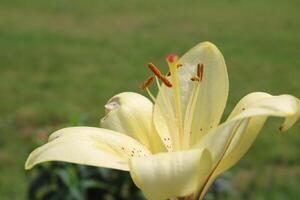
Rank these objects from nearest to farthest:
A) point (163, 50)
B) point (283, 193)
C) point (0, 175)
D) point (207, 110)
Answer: point (207, 110)
point (283, 193)
point (0, 175)
point (163, 50)

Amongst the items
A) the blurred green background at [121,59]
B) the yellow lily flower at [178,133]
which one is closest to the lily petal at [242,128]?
the yellow lily flower at [178,133]

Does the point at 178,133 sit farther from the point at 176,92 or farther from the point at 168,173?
the point at 168,173

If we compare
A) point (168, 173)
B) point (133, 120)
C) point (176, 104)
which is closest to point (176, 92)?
point (176, 104)

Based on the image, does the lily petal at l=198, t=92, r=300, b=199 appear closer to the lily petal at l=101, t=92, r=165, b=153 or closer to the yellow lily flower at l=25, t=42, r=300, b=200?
the yellow lily flower at l=25, t=42, r=300, b=200

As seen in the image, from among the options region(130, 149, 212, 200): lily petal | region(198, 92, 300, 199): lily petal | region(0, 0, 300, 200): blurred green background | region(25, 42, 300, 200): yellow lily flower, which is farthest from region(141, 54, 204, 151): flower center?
region(0, 0, 300, 200): blurred green background

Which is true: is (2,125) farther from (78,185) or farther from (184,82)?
(184,82)

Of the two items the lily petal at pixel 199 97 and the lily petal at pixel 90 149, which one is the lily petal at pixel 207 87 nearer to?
the lily petal at pixel 199 97

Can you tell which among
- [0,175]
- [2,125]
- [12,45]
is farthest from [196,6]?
[0,175]
